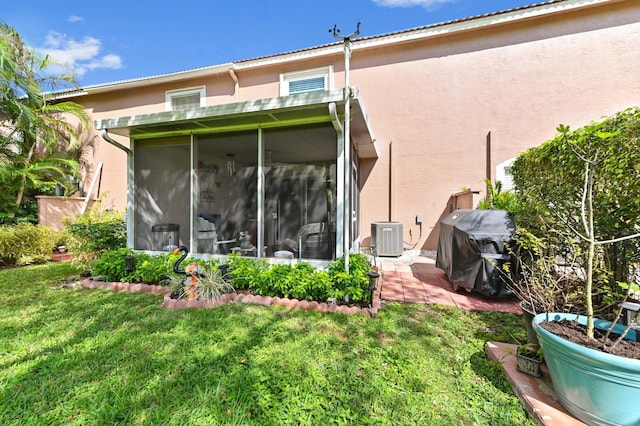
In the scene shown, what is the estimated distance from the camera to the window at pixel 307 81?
762 cm

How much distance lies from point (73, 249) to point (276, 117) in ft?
16.8

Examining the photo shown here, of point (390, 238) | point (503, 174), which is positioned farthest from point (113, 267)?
point (503, 174)

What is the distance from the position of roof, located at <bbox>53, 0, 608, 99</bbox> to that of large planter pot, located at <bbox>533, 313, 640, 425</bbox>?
24.2 feet

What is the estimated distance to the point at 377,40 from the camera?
7.01m

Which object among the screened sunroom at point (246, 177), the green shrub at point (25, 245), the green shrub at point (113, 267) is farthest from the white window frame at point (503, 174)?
the green shrub at point (25, 245)

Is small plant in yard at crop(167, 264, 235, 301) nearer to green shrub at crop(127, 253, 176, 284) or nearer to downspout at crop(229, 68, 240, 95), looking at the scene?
green shrub at crop(127, 253, 176, 284)

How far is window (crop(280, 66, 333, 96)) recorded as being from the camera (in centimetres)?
762

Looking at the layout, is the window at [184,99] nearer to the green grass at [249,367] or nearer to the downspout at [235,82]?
the downspout at [235,82]

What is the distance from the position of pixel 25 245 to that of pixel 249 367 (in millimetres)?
7233

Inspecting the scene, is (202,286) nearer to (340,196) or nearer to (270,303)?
(270,303)

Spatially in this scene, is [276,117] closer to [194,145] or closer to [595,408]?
[194,145]

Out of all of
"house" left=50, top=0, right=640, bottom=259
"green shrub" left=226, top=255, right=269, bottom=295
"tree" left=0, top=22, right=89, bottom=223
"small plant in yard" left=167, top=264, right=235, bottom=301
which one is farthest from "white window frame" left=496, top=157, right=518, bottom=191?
"tree" left=0, top=22, right=89, bottom=223

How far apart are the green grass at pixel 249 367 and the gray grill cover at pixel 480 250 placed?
610 mm

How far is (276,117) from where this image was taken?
3.85 metres
